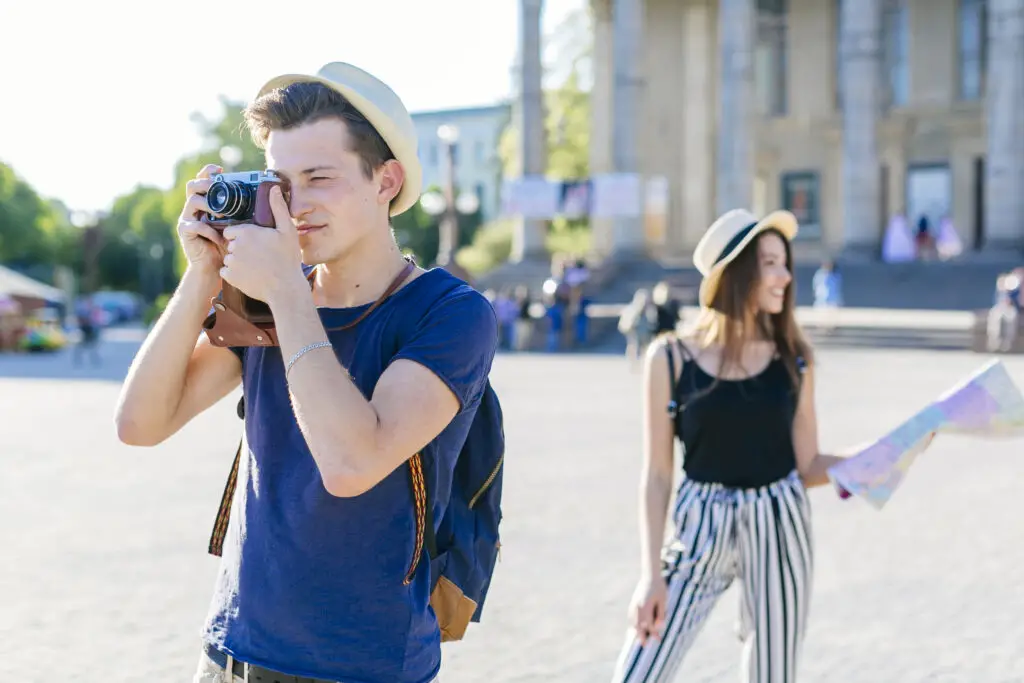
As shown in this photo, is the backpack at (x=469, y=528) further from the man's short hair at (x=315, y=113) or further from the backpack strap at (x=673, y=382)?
the backpack strap at (x=673, y=382)

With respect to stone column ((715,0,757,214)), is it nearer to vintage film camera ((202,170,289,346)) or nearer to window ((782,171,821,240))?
window ((782,171,821,240))

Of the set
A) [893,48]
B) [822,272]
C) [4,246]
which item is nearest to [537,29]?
[893,48]

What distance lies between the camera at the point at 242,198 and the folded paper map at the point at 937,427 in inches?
82.4

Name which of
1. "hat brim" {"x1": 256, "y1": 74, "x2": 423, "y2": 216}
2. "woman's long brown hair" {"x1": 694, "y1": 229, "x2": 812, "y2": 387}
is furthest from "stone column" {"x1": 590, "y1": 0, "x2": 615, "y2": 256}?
"hat brim" {"x1": 256, "y1": 74, "x2": 423, "y2": 216}

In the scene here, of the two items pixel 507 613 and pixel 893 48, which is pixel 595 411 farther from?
pixel 893 48

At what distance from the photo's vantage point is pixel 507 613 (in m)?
6.31

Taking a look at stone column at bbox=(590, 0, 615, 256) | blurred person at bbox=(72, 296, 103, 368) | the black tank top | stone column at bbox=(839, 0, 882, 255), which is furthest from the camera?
stone column at bbox=(590, 0, 615, 256)

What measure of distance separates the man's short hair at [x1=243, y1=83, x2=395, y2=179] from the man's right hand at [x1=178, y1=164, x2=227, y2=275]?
0.47 ft

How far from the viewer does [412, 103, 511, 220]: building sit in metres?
107

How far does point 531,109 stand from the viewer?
138 feet

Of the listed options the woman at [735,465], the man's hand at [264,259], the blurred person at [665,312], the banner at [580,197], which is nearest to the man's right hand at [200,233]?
the man's hand at [264,259]

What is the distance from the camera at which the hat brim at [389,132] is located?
2205 millimetres

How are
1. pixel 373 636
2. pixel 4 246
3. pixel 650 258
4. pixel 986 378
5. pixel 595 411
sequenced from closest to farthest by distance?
pixel 373 636
pixel 986 378
pixel 595 411
pixel 650 258
pixel 4 246

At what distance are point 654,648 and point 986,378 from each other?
1.20 m
